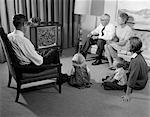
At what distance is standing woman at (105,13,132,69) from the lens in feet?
12.1

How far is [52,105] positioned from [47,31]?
5.86ft

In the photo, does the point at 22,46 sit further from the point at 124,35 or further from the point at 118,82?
the point at 124,35

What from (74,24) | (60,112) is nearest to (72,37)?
(74,24)

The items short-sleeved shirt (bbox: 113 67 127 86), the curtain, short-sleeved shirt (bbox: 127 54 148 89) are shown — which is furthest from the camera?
the curtain

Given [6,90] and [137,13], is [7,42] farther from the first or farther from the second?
[137,13]

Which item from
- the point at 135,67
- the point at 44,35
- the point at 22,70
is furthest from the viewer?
the point at 44,35

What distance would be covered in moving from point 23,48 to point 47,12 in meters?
2.13

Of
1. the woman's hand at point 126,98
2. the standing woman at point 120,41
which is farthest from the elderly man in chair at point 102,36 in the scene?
the woman's hand at point 126,98

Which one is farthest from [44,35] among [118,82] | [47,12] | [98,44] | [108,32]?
[118,82]

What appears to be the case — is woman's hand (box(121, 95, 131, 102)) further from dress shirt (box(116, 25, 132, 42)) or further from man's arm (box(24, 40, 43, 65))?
dress shirt (box(116, 25, 132, 42))

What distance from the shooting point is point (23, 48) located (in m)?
2.38

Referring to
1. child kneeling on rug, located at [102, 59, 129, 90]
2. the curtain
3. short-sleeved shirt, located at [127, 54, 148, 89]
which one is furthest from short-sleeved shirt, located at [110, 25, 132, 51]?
the curtain

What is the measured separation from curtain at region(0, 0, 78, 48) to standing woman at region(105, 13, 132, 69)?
1.36 metres

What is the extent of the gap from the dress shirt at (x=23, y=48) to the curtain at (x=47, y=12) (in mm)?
1424
